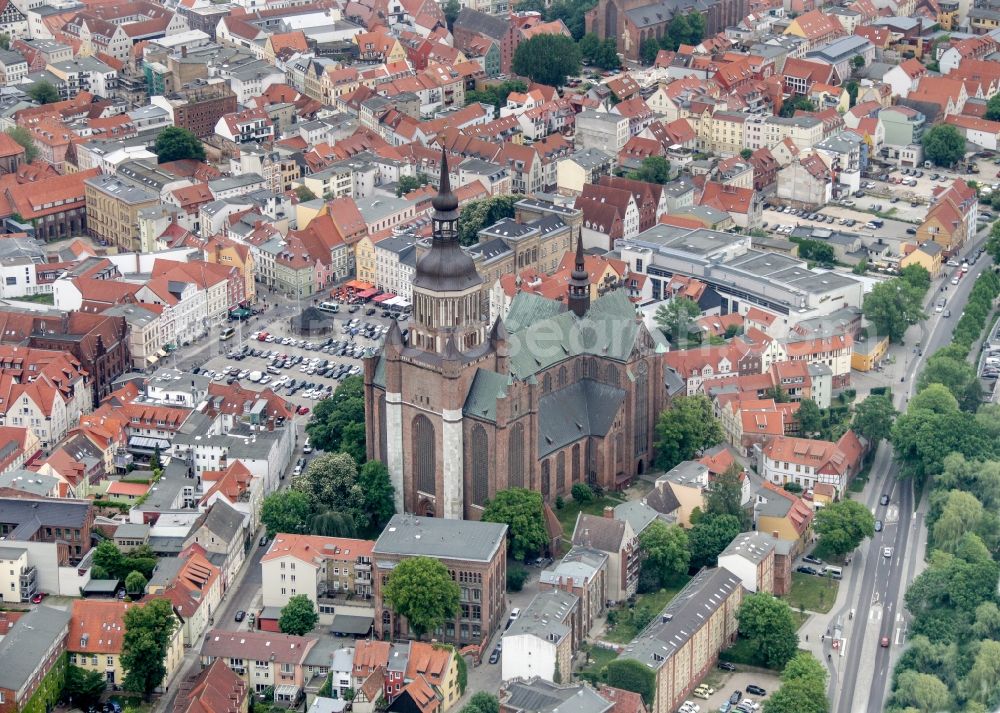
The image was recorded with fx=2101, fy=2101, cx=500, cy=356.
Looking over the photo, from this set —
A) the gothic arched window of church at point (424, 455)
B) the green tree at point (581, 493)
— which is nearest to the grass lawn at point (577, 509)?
the green tree at point (581, 493)

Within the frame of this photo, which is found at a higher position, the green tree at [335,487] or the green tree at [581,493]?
the green tree at [335,487]

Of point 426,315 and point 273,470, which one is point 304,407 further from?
point 426,315

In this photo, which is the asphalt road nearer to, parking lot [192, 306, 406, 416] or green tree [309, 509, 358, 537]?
green tree [309, 509, 358, 537]

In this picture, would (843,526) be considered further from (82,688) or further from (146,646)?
(82,688)

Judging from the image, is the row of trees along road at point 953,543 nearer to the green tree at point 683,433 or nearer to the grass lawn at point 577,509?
the green tree at point 683,433

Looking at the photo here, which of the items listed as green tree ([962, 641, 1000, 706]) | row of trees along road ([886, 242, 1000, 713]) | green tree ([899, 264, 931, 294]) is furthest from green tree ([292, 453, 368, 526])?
green tree ([899, 264, 931, 294])

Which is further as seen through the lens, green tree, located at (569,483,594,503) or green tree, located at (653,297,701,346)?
green tree, located at (653,297,701,346)
